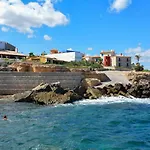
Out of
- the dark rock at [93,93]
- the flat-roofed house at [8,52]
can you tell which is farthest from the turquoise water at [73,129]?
the flat-roofed house at [8,52]

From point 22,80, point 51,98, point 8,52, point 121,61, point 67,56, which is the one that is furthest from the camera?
point 121,61

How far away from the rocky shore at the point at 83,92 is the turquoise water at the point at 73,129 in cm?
603

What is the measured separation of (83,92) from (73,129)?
23949 mm

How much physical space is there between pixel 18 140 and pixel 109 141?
5.49 meters

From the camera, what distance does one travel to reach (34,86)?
4366cm

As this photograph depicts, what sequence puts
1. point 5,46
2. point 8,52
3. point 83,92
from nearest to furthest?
point 83,92 → point 8,52 → point 5,46

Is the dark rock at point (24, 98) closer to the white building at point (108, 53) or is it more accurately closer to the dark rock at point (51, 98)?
the dark rock at point (51, 98)

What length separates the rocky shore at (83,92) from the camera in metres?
38.3

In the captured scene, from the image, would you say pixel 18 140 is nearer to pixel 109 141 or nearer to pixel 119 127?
pixel 109 141

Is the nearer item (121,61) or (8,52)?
(8,52)

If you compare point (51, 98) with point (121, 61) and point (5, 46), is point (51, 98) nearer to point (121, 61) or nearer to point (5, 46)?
point (121, 61)

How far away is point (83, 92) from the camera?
45312 millimetres

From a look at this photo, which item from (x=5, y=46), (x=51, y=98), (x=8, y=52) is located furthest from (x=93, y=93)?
(x=5, y=46)

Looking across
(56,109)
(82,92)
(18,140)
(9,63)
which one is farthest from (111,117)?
(9,63)
